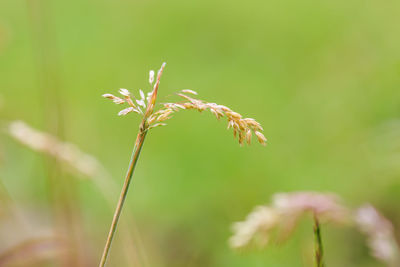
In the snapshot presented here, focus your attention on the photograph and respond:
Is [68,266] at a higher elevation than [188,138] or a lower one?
lower

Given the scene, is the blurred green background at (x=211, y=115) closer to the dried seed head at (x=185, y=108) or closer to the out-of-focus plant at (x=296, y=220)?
the out-of-focus plant at (x=296, y=220)

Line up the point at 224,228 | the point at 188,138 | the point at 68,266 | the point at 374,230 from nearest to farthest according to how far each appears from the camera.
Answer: the point at 374,230, the point at 68,266, the point at 224,228, the point at 188,138

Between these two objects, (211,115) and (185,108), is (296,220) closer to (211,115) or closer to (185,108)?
(185,108)

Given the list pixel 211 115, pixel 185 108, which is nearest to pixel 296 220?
pixel 185 108

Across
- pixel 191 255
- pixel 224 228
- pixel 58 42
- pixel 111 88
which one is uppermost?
pixel 58 42

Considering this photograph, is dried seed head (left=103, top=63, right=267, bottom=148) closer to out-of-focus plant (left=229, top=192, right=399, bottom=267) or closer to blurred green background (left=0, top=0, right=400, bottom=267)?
out-of-focus plant (left=229, top=192, right=399, bottom=267)

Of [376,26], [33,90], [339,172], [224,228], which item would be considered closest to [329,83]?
[376,26]

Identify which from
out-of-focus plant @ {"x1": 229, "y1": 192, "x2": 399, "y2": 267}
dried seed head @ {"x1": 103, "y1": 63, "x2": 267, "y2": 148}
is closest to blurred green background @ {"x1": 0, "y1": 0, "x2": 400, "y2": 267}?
out-of-focus plant @ {"x1": 229, "y1": 192, "x2": 399, "y2": 267}

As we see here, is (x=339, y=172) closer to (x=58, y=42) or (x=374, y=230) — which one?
(x=374, y=230)
